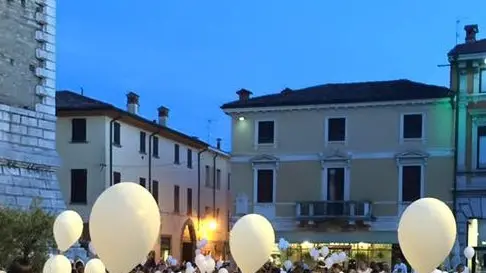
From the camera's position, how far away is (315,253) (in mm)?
22047

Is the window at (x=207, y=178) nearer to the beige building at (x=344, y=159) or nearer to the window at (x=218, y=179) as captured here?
the window at (x=218, y=179)

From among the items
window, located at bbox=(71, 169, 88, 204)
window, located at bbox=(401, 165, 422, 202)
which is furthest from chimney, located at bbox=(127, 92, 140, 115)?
window, located at bbox=(401, 165, 422, 202)

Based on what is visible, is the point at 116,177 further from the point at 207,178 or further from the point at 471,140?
the point at 471,140

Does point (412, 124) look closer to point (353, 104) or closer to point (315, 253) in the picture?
point (353, 104)

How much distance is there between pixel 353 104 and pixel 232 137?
18.6 feet

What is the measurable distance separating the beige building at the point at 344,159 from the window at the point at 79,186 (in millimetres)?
6607

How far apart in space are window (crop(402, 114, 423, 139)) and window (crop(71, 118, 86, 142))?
1404 cm

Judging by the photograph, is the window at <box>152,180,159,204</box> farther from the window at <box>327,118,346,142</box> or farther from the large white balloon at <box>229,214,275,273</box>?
the large white balloon at <box>229,214,275,273</box>

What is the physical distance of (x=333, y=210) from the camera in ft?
111

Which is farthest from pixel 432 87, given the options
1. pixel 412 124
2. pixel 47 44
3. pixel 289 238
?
pixel 47 44

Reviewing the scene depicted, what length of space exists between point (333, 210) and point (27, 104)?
15375mm

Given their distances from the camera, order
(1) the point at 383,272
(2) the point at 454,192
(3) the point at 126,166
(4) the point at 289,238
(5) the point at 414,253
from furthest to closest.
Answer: (3) the point at 126,166 < (4) the point at 289,238 < (2) the point at 454,192 < (1) the point at 383,272 < (5) the point at 414,253

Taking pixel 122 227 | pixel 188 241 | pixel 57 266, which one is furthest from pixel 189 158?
pixel 122 227

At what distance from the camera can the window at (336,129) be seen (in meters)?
34.5
